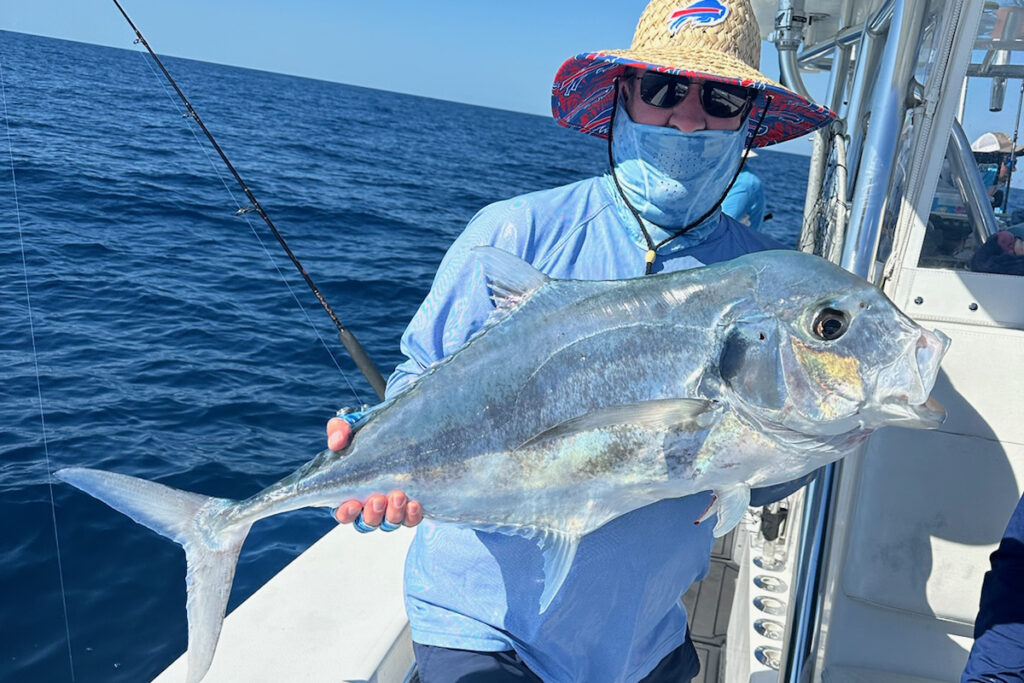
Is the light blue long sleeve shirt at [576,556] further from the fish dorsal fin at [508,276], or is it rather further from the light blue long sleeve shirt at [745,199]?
the light blue long sleeve shirt at [745,199]

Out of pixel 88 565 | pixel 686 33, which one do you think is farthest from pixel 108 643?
pixel 686 33

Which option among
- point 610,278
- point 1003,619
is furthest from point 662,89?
point 1003,619

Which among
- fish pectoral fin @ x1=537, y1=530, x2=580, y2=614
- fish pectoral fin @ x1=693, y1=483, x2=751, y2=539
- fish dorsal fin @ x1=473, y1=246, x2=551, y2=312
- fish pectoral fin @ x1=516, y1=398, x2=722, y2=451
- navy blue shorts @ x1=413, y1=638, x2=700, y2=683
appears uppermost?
fish dorsal fin @ x1=473, y1=246, x2=551, y2=312

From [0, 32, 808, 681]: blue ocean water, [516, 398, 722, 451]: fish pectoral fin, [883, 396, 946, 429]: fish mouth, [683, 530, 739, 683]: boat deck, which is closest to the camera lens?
[883, 396, 946, 429]: fish mouth

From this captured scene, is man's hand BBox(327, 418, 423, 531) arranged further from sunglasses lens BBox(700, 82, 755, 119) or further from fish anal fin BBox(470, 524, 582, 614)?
sunglasses lens BBox(700, 82, 755, 119)

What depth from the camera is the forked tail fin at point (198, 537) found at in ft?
5.41

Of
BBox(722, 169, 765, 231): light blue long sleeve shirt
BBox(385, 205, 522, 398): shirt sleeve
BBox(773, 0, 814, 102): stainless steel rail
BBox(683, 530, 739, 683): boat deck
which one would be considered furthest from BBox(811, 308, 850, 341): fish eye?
BBox(722, 169, 765, 231): light blue long sleeve shirt

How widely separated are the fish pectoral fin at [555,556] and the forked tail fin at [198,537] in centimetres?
67

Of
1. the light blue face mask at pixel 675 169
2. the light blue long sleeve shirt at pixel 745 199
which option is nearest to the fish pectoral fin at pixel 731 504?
the light blue face mask at pixel 675 169

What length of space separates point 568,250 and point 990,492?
5.03 ft

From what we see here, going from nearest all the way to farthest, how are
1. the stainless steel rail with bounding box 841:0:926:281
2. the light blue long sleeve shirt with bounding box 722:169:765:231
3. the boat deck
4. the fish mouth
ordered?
the fish mouth < the stainless steel rail with bounding box 841:0:926:281 < the boat deck < the light blue long sleeve shirt with bounding box 722:169:765:231

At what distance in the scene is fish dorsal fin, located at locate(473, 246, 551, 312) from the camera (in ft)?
5.23

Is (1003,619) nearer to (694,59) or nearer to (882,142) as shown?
(882,142)

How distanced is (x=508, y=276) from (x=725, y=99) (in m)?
0.68
